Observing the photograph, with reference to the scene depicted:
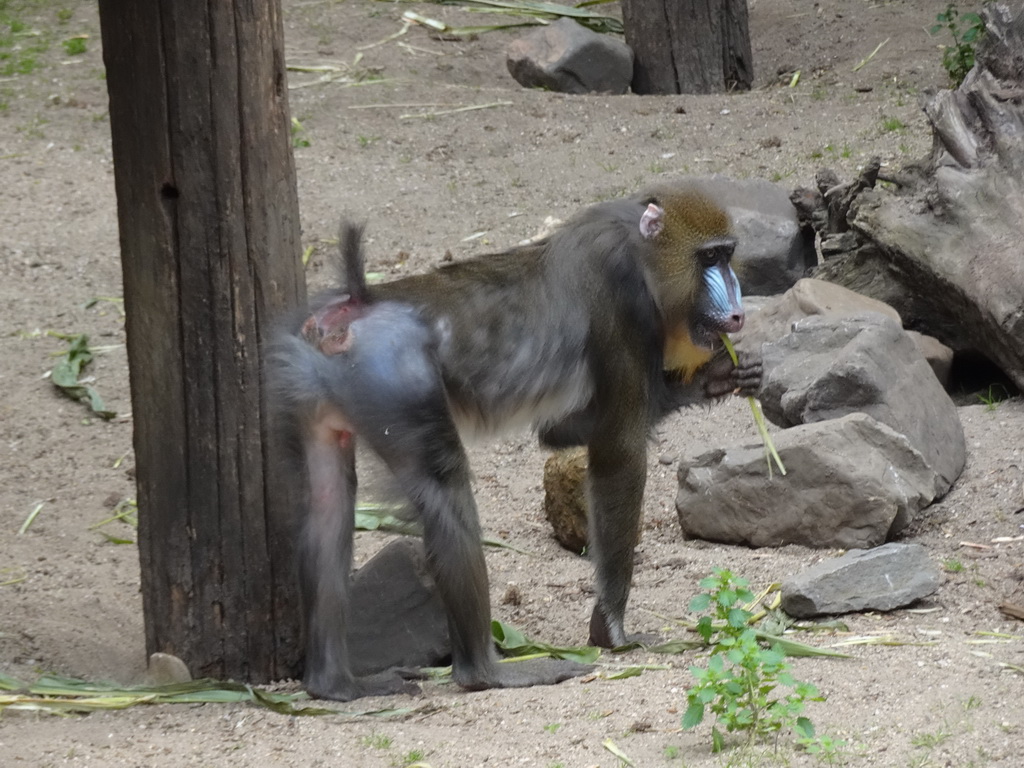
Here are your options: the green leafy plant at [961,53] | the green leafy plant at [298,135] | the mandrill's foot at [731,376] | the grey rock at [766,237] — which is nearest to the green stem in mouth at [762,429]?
the mandrill's foot at [731,376]

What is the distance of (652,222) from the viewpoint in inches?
194

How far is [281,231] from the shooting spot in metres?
4.49

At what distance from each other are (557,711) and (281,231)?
178 centimetres

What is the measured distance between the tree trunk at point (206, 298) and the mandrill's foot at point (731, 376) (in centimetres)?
168

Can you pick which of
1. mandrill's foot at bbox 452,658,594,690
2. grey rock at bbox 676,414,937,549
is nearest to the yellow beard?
grey rock at bbox 676,414,937,549

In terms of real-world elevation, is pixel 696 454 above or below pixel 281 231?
below

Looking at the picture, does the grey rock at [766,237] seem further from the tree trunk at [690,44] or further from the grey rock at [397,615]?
the tree trunk at [690,44]

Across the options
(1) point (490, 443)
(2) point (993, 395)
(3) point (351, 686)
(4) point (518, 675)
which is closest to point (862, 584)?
(4) point (518, 675)

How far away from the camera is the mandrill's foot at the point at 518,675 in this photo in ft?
15.0

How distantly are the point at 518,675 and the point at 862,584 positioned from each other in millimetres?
1318

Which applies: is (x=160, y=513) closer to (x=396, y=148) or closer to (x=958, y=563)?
(x=958, y=563)

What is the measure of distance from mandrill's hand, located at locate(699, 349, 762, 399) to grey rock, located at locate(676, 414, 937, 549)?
438 mm

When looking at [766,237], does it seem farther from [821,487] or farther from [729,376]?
[729,376]

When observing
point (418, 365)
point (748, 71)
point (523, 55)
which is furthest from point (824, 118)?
point (418, 365)
